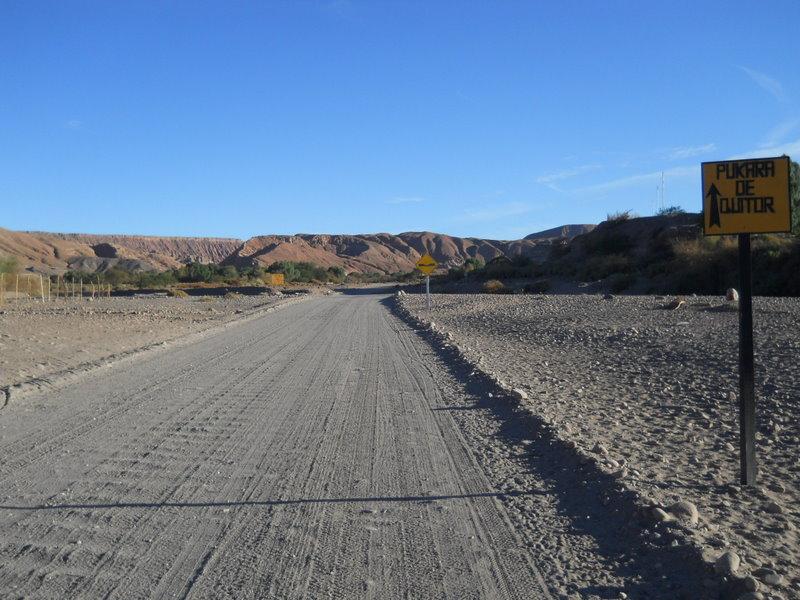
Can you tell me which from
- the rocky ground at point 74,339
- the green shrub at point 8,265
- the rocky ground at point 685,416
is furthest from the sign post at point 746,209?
the green shrub at point 8,265

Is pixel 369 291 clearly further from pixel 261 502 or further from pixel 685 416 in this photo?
pixel 261 502

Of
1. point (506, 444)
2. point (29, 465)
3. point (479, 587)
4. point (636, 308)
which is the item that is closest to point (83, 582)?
point (479, 587)

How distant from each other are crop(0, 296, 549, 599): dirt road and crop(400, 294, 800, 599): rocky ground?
1.35 metres

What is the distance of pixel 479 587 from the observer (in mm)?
5156

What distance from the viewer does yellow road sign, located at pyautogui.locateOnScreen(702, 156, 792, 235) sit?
6863 millimetres

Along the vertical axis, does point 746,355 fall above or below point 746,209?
below

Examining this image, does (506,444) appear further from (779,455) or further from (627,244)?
(627,244)

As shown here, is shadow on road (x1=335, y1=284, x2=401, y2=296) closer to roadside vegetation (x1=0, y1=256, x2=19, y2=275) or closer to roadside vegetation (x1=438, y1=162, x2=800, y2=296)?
roadside vegetation (x1=438, y1=162, x2=800, y2=296)

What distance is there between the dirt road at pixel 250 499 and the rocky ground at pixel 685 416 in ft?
4.42

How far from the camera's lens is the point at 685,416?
34.9 ft

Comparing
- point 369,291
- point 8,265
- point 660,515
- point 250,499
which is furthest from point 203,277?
point 660,515

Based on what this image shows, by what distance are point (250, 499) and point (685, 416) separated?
6.29 meters

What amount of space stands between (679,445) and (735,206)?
3.22 m

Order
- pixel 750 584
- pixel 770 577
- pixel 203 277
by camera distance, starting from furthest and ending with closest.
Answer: pixel 203 277
pixel 770 577
pixel 750 584
